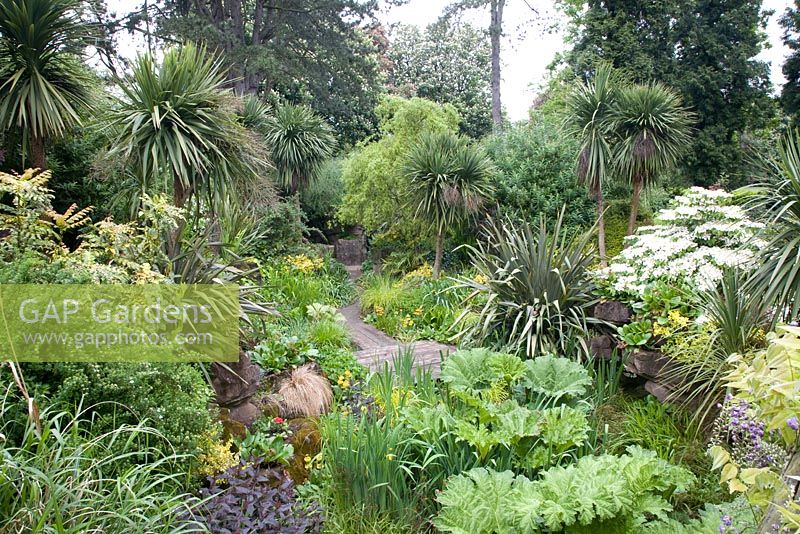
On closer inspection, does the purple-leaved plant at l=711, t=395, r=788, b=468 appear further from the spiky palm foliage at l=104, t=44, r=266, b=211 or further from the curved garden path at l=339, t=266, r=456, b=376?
the spiky palm foliage at l=104, t=44, r=266, b=211

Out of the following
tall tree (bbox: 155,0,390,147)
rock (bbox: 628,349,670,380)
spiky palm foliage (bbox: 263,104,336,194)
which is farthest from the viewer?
tall tree (bbox: 155,0,390,147)

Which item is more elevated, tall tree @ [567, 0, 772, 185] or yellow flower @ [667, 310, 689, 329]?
tall tree @ [567, 0, 772, 185]

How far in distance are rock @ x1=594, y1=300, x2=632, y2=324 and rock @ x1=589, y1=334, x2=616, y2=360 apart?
16 centimetres

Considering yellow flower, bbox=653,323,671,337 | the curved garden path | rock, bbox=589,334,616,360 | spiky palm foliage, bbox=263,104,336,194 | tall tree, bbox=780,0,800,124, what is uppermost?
tall tree, bbox=780,0,800,124

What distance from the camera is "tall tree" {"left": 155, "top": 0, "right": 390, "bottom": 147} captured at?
1223 centimetres

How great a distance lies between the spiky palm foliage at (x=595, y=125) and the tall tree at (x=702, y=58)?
5771 mm

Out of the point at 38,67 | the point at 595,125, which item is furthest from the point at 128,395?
the point at 595,125

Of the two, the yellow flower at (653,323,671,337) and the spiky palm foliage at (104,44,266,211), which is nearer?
the yellow flower at (653,323,671,337)

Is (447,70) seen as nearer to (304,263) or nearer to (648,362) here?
(304,263)

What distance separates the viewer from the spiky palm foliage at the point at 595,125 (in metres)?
7.63

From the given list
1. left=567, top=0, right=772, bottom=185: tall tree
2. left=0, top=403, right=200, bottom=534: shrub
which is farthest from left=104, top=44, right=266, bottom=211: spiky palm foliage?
left=567, top=0, right=772, bottom=185: tall tree

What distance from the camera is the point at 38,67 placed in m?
5.03

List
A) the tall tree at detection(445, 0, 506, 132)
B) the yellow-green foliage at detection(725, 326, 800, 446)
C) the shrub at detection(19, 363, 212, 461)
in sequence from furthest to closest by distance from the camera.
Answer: the tall tree at detection(445, 0, 506, 132), the shrub at detection(19, 363, 212, 461), the yellow-green foliage at detection(725, 326, 800, 446)

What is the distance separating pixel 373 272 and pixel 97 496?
27.6ft
